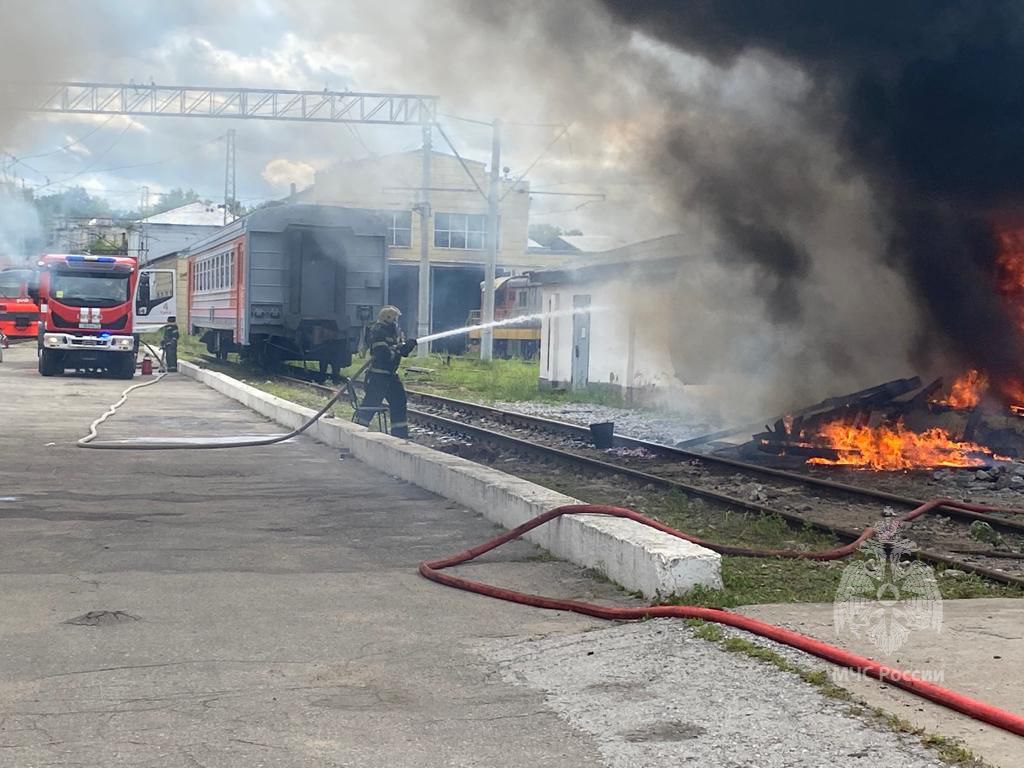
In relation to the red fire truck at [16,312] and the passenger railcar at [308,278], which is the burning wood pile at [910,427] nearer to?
the passenger railcar at [308,278]

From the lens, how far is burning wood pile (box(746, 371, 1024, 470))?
530 inches

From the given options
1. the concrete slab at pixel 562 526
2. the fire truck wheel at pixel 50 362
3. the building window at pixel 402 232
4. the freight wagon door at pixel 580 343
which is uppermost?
the building window at pixel 402 232

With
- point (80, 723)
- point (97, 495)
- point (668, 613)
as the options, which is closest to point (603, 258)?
point (97, 495)

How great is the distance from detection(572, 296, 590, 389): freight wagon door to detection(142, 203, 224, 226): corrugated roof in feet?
172

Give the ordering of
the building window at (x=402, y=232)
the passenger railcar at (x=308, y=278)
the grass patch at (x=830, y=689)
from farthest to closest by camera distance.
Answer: the building window at (x=402, y=232)
the passenger railcar at (x=308, y=278)
the grass patch at (x=830, y=689)

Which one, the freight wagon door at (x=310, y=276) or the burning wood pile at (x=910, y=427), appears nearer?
the burning wood pile at (x=910, y=427)

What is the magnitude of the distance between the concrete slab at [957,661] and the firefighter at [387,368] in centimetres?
779


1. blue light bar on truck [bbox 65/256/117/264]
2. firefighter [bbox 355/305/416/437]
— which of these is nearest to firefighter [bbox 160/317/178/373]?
blue light bar on truck [bbox 65/256/117/264]

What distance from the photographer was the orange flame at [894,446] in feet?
43.4

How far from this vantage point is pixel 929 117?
14844 mm

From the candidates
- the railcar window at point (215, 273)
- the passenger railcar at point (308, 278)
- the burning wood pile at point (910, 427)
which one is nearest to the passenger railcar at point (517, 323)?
the railcar window at point (215, 273)

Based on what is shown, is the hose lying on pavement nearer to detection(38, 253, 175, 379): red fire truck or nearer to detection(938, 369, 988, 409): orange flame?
detection(938, 369, 988, 409): orange flame

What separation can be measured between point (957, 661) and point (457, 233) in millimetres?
49528

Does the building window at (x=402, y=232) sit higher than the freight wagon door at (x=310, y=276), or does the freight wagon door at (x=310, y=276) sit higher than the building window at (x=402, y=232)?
the building window at (x=402, y=232)
